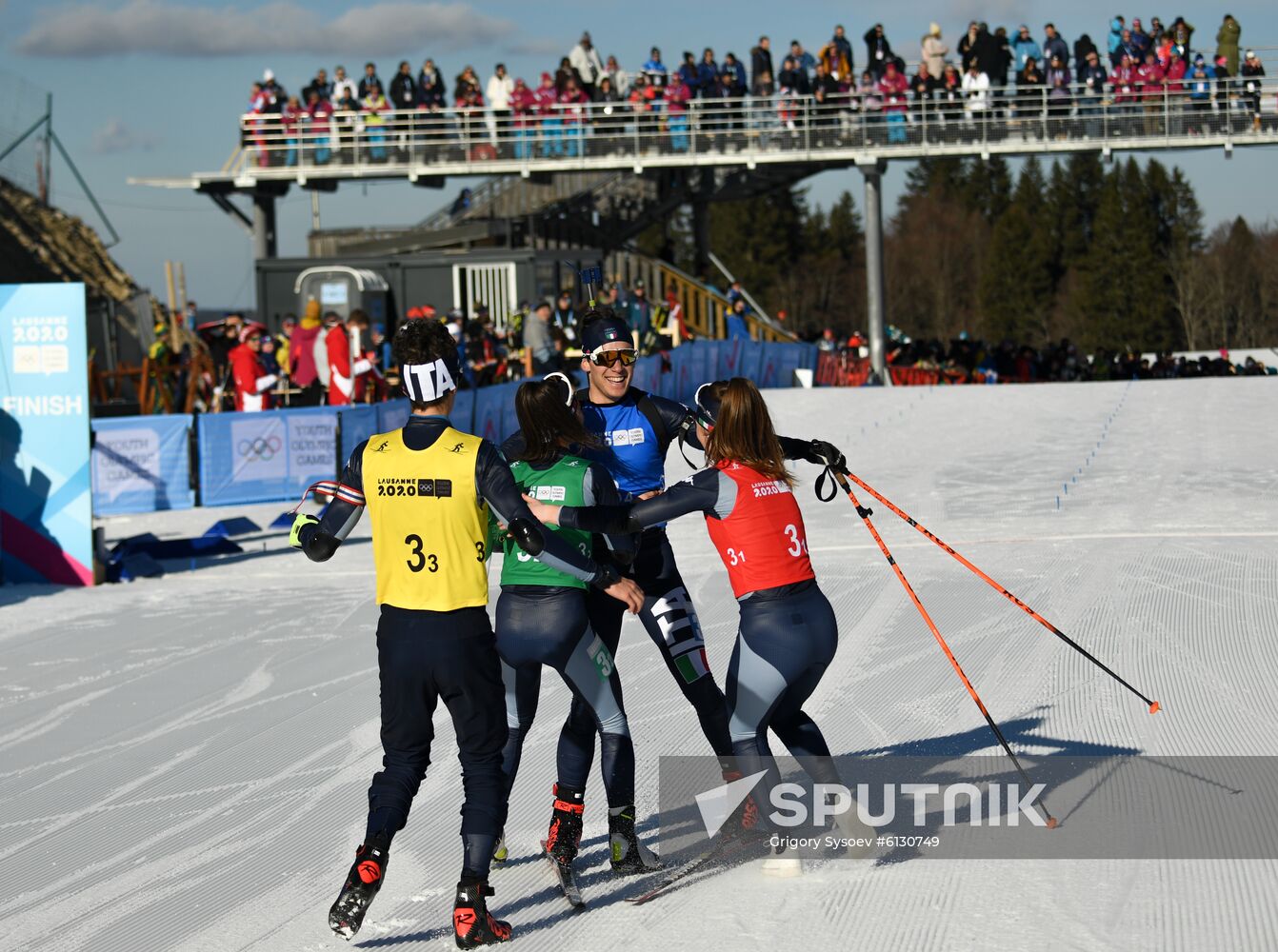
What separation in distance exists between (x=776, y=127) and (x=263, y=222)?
473 inches

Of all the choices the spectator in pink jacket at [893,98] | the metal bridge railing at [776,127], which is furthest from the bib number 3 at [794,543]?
the spectator in pink jacket at [893,98]

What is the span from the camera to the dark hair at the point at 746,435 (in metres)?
5.29

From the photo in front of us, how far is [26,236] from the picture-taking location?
34031 millimetres

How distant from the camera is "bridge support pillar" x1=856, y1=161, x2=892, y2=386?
110 feet

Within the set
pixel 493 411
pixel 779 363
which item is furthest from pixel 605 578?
pixel 779 363

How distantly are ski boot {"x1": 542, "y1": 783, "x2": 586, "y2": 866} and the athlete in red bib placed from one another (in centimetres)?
61

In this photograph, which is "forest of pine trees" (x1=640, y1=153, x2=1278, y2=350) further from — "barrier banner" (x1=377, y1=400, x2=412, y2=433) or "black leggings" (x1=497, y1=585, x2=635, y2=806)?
"black leggings" (x1=497, y1=585, x2=635, y2=806)

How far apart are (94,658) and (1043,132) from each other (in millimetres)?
27913

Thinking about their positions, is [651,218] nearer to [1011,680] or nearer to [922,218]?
[1011,680]

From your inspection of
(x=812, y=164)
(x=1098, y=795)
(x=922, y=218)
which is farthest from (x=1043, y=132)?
(x=922, y=218)

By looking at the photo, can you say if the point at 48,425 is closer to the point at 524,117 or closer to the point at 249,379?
the point at 249,379

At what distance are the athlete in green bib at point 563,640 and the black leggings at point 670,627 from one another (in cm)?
18

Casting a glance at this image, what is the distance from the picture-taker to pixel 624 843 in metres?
5.26

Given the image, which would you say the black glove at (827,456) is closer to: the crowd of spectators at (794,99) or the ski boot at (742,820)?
the ski boot at (742,820)
